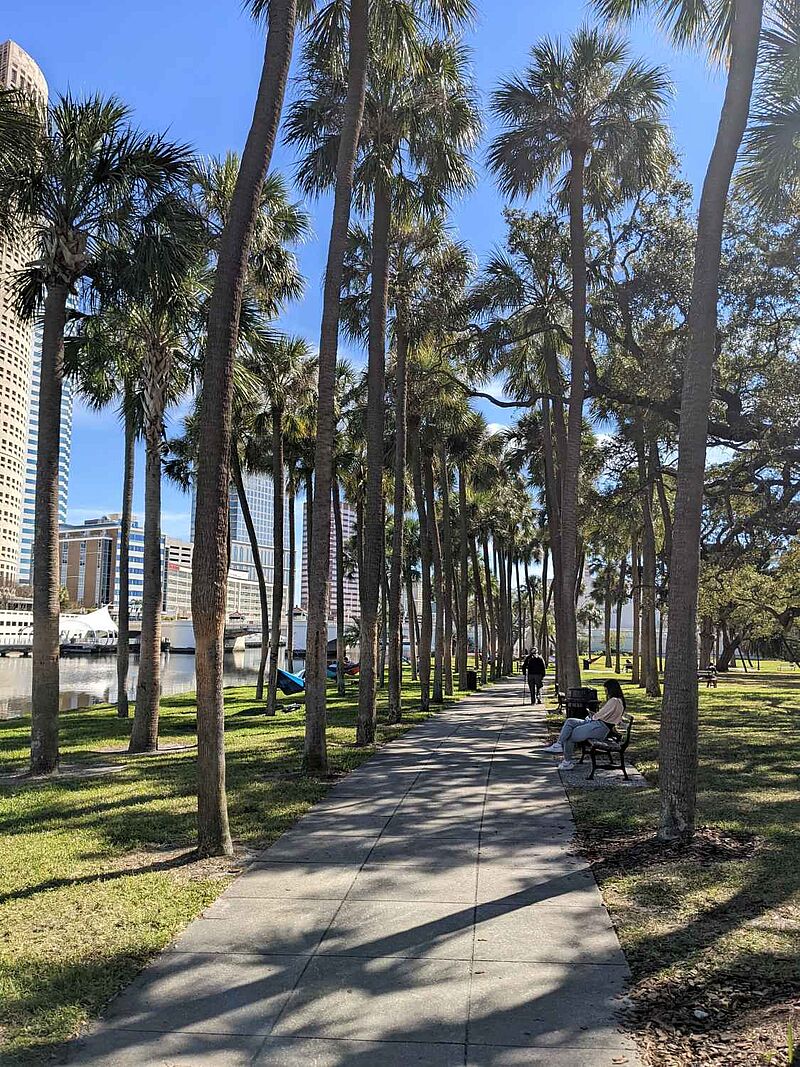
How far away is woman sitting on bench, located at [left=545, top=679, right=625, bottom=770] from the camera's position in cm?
1155

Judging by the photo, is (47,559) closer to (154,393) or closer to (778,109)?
(154,393)

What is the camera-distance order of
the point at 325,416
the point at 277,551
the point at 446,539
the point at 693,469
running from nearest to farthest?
the point at 693,469 → the point at 325,416 → the point at 277,551 → the point at 446,539

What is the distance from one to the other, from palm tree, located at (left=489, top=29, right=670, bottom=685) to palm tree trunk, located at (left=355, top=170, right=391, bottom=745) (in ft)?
14.5

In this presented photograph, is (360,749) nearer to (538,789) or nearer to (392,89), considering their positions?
(538,789)

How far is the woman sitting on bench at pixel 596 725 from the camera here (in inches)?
455

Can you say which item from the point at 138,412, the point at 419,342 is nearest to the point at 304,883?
the point at 138,412

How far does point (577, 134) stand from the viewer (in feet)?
59.3

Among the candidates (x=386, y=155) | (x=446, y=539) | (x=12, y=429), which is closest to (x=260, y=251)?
(x=386, y=155)

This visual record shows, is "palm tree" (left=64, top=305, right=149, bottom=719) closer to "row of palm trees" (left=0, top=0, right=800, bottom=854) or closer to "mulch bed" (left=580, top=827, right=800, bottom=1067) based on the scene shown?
"row of palm trees" (left=0, top=0, right=800, bottom=854)

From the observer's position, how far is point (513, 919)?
18.6 feet

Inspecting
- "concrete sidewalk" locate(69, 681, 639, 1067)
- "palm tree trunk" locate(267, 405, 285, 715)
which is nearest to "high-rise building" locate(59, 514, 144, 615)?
"palm tree trunk" locate(267, 405, 285, 715)

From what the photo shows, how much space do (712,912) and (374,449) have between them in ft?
35.0

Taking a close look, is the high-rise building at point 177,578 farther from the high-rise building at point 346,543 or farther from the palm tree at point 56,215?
the palm tree at point 56,215

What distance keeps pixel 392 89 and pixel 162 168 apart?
5140mm
